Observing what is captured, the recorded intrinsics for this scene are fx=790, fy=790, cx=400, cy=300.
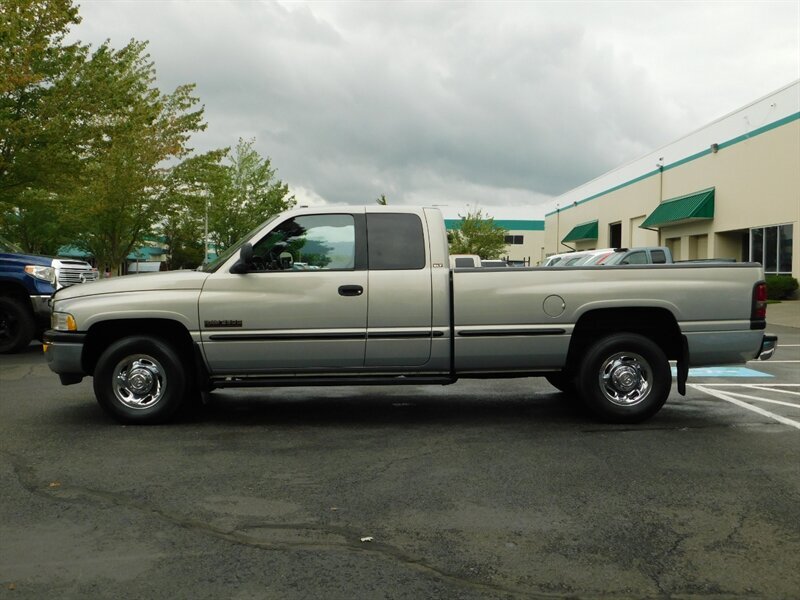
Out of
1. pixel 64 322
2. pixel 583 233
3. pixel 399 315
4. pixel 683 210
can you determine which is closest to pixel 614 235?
pixel 583 233

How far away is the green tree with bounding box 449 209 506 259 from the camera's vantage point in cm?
6512

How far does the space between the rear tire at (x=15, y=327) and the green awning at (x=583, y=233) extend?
40637mm

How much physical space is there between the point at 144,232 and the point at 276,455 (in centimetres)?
2923

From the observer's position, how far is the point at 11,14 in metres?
14.9

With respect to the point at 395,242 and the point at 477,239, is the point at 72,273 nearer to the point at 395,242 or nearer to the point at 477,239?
the point at 395,242

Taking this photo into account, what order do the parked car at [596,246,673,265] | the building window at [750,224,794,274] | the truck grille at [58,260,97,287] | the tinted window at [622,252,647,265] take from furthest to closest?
the building window at [750,224,794,274] < the tinted window at [622,252,647,265] < the parked car at [596,246,673,265] < the truck grille at [58,260,97,287]

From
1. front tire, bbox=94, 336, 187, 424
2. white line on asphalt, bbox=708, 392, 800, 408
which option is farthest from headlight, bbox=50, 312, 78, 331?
white line on asphalt, bbox=708, 392, 800, 408

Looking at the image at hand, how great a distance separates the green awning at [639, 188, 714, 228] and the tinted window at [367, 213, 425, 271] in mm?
28050

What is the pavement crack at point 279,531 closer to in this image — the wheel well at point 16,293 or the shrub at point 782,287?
the wheel well at point 16,293

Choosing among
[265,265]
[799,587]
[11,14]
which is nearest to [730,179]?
[11,14]

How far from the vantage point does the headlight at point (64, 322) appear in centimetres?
714

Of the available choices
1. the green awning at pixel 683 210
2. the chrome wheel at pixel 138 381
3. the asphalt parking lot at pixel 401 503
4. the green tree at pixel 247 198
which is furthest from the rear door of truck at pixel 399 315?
the green tree at pixel 247 198

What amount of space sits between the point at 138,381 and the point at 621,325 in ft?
14.8

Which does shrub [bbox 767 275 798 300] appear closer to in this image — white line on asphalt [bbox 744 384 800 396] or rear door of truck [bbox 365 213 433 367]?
white line on asphalt [bbox 744 384 800 396]
